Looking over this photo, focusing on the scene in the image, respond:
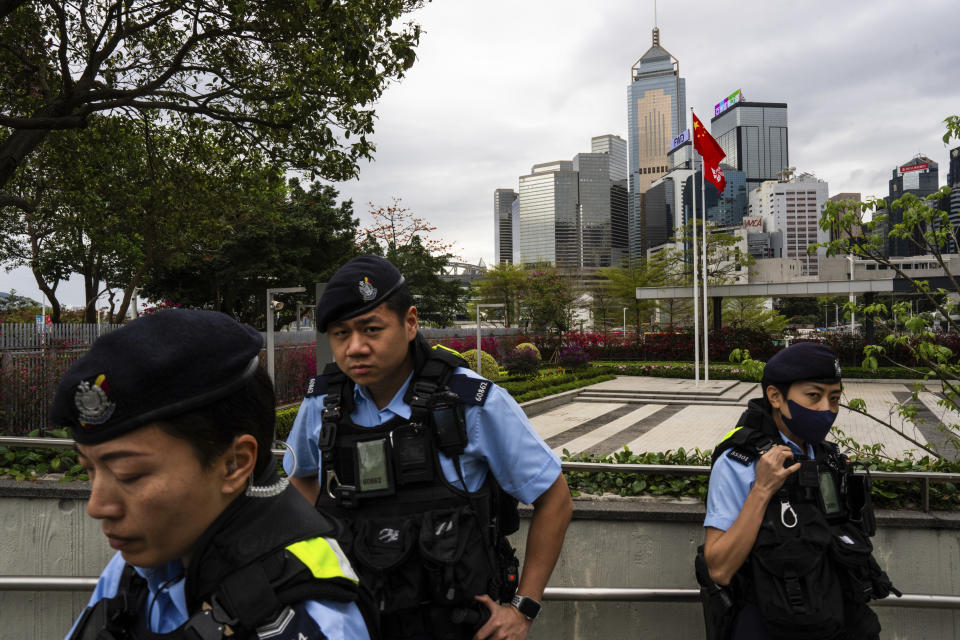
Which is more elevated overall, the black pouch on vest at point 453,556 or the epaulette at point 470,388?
the epaulette at point 470,388

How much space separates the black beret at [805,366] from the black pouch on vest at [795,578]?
383 mm

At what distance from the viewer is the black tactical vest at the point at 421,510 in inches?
59.5

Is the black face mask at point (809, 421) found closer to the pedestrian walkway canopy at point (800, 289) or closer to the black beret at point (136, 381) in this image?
the black beret at point (136, 381)

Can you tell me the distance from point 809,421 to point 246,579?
170 centimetres

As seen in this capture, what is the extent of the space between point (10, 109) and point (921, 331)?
1124 cm

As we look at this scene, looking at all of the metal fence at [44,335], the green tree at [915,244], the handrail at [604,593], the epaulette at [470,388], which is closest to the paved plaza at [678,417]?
the green tree at [915,244]

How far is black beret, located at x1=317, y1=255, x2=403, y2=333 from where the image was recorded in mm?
1672

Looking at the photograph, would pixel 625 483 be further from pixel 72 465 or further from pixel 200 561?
pixel 72 465

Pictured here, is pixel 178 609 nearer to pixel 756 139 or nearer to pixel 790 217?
pixel 790 217

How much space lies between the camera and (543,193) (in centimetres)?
13062

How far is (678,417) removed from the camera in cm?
1477

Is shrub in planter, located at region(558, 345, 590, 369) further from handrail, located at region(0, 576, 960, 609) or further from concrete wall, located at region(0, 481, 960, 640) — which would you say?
handrail, located at region(0, 576, 960, 609)

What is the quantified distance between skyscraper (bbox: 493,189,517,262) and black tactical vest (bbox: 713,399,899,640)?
487 ft

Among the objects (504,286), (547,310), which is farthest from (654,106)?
(547,310)
